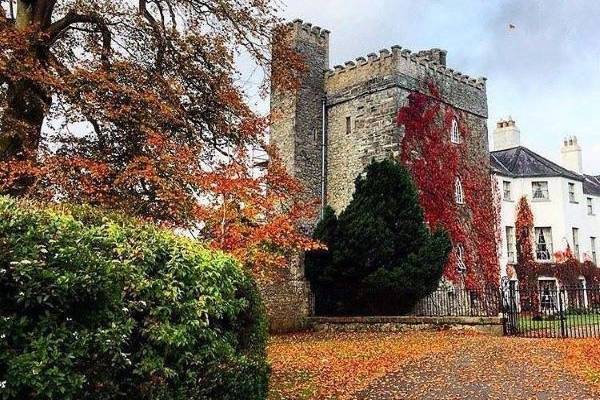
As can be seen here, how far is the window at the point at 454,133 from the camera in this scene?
2742cm

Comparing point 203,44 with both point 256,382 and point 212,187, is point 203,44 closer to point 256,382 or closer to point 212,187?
point 212,187

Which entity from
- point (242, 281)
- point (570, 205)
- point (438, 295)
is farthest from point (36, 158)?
point (570, 205)

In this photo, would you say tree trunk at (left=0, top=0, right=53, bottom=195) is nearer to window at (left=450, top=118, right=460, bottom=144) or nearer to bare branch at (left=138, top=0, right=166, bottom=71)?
bare branch at (left=138, top=0, right=166, bottom=71)

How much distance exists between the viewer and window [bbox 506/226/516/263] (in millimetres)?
32219

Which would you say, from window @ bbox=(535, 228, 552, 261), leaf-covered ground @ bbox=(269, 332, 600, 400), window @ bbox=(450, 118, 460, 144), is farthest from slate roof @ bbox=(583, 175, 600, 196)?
leaf-covered ground @ bbox=(269, 332, 600, 400)

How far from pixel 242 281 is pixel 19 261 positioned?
2.82m

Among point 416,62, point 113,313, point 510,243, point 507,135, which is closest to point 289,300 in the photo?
point 416,62

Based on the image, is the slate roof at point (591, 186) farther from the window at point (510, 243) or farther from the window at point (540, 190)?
the window at point (510, 243)

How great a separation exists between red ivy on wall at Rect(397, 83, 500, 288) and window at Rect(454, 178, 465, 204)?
26cm

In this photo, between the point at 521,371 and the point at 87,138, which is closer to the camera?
the point at 521,371

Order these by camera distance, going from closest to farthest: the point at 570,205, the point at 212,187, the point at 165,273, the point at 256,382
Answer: the point at 165,273 < the point at 256,382 < the point at 212,187 < the point at 570,205

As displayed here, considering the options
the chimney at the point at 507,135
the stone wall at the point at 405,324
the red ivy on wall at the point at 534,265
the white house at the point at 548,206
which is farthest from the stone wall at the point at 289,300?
the chimney at the point at 507,135

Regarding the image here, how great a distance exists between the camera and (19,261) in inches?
142

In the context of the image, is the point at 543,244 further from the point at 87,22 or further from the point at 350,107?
the point at 87,22
